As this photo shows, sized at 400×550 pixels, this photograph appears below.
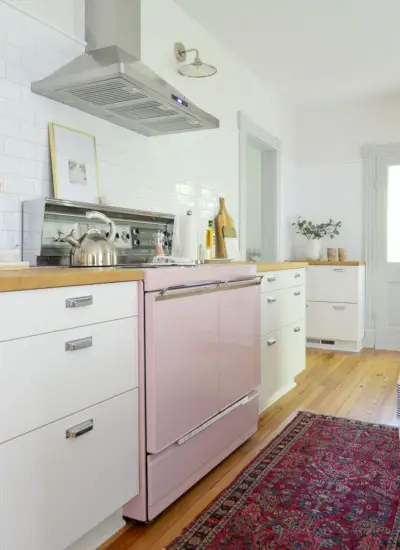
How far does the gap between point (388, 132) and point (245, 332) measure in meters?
3.50

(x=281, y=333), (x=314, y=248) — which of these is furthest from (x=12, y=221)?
(x=314, y=248)

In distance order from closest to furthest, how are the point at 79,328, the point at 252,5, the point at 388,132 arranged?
the point at 79,328 < the point at 252,5 < the point at 388,132

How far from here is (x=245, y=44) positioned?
3.71 metres

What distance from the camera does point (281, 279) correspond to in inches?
124

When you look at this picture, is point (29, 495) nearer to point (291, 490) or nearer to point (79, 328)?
point (79, 328)

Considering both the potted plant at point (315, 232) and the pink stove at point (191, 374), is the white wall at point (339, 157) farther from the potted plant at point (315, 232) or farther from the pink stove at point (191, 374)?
the pink stove at point (191, 374)

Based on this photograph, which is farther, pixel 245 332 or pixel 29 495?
pixel 245 332

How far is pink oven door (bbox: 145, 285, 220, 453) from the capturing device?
1.75 meters

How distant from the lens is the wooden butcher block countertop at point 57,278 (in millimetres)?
1210

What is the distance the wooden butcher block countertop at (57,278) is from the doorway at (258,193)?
8.00 feet

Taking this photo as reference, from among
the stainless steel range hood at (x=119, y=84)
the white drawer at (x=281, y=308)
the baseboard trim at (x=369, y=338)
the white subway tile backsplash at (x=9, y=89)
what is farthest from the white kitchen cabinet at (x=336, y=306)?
the white subway tile backsplash at (x=9, y=89)

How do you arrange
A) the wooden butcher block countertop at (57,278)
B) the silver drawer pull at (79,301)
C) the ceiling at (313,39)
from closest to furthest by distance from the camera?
the wooden butcher block countertop at (57,278)
the silver drawer pull at (79,301)
the ceiling at (313,39)

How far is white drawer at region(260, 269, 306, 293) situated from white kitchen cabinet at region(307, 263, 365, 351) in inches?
58.8

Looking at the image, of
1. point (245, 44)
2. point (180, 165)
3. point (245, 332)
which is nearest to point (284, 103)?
point (245, 44)
